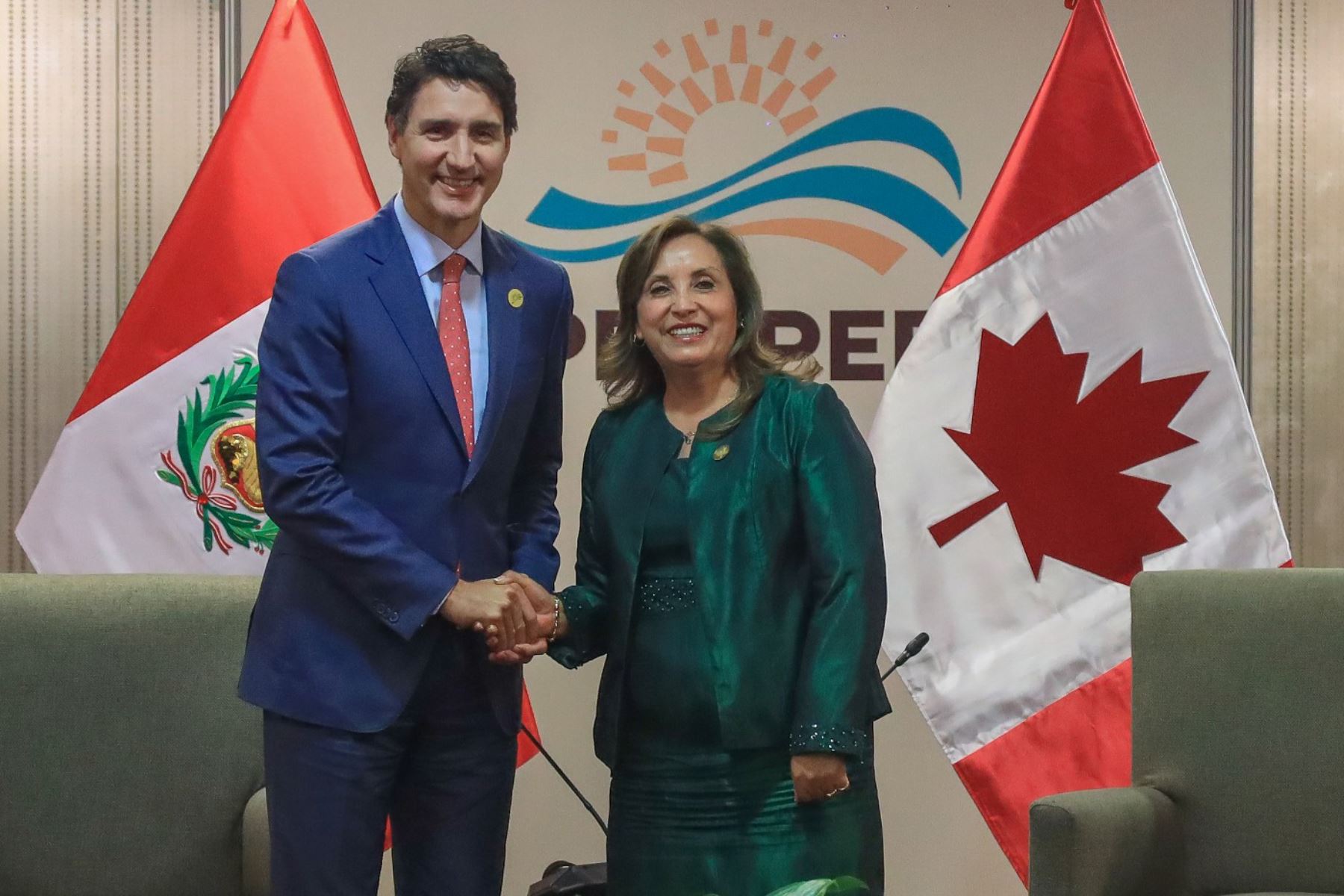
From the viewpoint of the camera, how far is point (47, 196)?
11.1 ft

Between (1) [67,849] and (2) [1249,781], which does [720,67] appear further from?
(1) [67,849]

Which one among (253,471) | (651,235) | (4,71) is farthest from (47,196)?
(651,235)

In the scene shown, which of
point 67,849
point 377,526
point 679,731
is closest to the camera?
point 377,526

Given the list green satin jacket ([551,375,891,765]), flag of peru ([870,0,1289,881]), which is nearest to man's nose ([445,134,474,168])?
green satin jacket ([551,375,891,765])

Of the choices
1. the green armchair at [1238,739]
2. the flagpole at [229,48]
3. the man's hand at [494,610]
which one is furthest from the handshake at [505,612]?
the flagpole at [229,48]

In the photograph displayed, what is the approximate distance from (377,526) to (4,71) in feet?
7.62

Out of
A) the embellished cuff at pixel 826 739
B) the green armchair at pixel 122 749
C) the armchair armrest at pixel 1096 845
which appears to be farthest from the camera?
the green armchair at pixel 122 749

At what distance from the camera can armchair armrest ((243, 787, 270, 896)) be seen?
2400mm

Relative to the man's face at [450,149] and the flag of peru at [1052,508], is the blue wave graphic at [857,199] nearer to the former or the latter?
the flag of peru at [1052,508]

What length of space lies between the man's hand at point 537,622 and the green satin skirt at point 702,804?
189 millimetres

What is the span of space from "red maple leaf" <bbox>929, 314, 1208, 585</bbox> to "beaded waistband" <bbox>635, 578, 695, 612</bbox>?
1.10 m

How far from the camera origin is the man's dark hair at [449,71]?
177 centimetres

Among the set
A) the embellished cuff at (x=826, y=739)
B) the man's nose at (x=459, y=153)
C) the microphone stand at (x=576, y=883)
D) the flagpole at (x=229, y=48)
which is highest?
the flagpole at (x=229, y=48)

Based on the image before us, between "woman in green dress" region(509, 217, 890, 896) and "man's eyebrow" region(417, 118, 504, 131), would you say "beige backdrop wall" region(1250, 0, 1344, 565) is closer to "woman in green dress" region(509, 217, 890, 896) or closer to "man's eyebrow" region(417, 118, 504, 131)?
"woman in green dress" region(509, 217, 890, 896)
